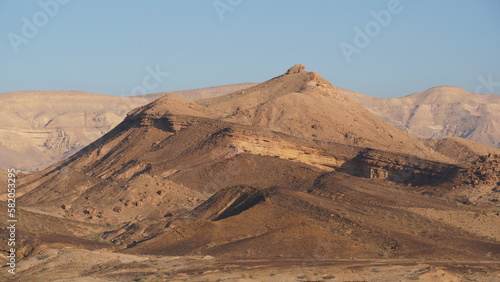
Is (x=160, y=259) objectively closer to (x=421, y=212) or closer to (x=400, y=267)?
(x=400, y=267)

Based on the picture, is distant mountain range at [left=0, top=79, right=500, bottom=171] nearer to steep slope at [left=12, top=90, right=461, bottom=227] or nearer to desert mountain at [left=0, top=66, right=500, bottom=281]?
desert mountain at [left=0, top=66, right=500, bottom=281]

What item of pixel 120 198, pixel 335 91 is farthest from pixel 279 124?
pixel 120 198

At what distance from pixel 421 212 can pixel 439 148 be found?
28637 millimetres

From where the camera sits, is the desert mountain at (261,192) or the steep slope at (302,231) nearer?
the steep slope at (302,231)

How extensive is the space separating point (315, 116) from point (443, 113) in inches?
3719

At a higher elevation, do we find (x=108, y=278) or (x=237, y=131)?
(x=237, y=131)

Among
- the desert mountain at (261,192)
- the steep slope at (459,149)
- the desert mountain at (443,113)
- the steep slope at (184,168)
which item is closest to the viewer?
the desert mountain at (261,192)

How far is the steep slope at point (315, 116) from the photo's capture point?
48250mm

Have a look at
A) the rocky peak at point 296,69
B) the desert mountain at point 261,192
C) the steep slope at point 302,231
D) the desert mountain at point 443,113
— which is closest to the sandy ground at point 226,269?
the desert mountain at point 261,192

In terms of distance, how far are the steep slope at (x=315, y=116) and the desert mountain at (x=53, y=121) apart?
4377cm

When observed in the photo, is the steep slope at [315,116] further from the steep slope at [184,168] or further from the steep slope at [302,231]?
the steep slope at [302,231]

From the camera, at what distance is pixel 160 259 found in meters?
20.9

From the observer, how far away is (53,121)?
123250mm

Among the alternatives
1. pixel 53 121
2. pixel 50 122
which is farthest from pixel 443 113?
pixel 50 122
